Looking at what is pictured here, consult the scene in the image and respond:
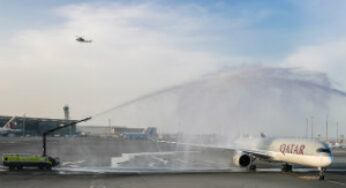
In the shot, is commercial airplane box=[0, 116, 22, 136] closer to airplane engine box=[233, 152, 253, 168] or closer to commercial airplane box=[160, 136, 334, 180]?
commercial airplane box=[160, 136, 334, 180]

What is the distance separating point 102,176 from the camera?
3366cm

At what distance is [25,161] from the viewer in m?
38.8

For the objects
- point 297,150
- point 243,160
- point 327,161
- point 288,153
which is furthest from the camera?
point 243,160

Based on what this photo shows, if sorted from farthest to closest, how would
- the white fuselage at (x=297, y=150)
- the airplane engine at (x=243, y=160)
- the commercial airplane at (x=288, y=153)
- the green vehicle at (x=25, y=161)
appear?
1. the airplane engine at (x=243, y=160)
2. the green vehicle at (x=25, y=161)
3. the commercial airplane at (x=288, y=153)
4. the white fuselage at (x=297, y=150)

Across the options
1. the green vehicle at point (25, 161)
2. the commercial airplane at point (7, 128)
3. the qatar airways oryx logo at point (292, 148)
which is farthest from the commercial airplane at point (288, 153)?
the commercial airplane at point (7, 128)

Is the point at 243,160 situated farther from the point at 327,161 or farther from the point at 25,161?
the point at 25,161

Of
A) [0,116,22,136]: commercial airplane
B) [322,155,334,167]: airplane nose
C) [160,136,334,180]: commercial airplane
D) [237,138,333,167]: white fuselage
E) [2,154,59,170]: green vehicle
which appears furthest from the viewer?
[0,116,22,136]: commercial airplane

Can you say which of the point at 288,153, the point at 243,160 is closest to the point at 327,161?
the point at 288,153

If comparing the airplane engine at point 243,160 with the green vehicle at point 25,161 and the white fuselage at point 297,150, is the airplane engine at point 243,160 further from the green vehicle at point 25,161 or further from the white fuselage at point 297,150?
the green vehicle at point 25,161

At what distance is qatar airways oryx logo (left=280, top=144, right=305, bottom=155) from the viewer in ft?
118

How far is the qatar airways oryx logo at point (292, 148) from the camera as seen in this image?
118 ft

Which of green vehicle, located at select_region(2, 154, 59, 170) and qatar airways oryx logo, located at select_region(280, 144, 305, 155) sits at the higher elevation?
qatar airways oryx logo, located at select_region(280, 144, 305, 155)

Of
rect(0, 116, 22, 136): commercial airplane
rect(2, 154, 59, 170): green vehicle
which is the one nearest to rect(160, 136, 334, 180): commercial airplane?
rect(2, 154, 59, 170): green vehicle

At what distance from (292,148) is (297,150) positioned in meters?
0.98
